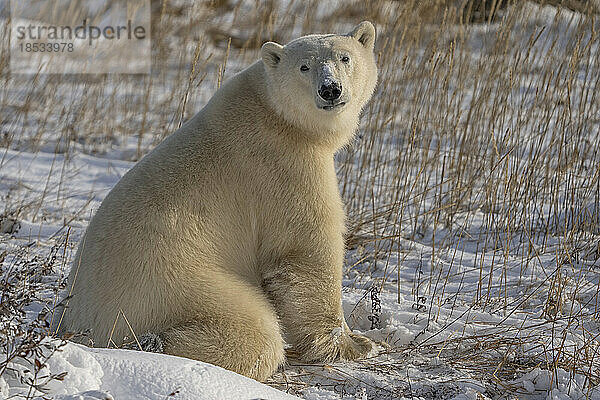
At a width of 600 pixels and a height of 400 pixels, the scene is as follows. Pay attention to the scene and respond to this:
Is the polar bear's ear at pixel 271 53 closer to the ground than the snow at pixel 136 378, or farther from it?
farther from it

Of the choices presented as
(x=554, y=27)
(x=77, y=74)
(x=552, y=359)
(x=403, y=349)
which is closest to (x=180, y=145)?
(x=403, y=349)

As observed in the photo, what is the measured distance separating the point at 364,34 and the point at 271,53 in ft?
1.90

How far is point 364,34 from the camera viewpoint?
374cm

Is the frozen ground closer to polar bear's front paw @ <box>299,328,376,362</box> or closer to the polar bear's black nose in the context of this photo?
polar bear's front paw @ <box>299,328,376,362</box>

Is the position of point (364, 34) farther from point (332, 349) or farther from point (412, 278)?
point (412, 278)

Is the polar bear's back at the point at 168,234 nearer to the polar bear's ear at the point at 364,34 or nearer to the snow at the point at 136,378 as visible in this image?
the snow at the point at 136,378

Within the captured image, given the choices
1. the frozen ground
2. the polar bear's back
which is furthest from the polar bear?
the frozen ground

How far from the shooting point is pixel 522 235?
5.23 metres

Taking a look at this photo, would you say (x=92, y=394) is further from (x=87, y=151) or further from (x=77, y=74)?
(x=77, y=74)

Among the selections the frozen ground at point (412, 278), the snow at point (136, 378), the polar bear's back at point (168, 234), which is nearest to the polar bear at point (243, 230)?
the polar bear's back at point (168, 234)

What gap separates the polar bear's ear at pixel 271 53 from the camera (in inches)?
135

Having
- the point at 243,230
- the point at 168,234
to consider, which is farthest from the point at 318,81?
the point at 168,234

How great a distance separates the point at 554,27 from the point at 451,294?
2563 mm

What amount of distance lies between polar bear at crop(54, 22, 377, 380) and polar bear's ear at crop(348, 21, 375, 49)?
0.02 metres
